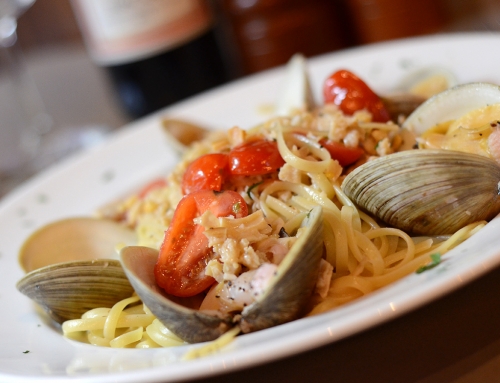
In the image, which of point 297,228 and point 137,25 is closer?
point 297,228

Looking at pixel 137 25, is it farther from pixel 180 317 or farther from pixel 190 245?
pixel 180 317

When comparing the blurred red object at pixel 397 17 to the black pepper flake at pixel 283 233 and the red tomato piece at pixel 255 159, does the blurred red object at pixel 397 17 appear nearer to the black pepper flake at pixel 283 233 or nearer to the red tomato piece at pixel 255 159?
the red tomato piece at pixel 255 159

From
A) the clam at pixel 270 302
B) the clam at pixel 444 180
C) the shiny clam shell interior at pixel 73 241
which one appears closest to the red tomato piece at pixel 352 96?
the clam at pixel 444 180

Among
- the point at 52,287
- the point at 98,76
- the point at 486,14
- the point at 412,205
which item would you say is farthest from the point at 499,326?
the point at 98,76

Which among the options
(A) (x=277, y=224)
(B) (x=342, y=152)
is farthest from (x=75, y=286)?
(B) (x=342, y=152)

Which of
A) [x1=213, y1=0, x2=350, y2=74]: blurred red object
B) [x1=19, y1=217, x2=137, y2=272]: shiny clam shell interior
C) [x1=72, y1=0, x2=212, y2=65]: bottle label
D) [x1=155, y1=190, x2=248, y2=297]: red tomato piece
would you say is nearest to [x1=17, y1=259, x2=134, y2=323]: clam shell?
[x1=155, y1=190, x2=248, y2=297]: red tomato piece

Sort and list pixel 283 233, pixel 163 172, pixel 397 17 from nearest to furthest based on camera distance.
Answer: pixel 283 233
pixel 163 172
pixel 397 17
